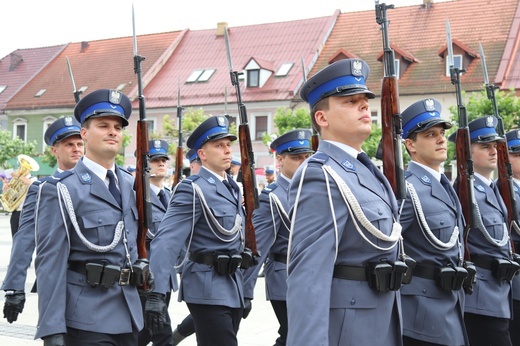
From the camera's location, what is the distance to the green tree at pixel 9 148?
4234 cm

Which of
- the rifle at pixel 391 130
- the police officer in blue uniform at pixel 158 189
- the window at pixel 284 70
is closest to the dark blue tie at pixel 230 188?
the police officer in blue uniform at pixel 158 189

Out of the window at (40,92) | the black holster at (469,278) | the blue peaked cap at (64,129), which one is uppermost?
the window at (40,92)

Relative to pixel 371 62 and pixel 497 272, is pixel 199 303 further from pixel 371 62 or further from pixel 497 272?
pixel 371 62

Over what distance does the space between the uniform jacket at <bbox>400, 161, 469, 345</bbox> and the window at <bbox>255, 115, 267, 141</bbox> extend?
1282 inches

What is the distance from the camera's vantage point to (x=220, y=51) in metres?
41.5

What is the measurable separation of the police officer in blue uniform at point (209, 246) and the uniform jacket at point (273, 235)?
16.4 inches

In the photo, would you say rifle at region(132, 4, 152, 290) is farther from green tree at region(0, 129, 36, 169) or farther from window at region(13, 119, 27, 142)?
window at region(13, 119, 27, 142)

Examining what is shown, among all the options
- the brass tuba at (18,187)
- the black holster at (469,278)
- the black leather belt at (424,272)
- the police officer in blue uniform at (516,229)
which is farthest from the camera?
the brass tuba at (18,187)

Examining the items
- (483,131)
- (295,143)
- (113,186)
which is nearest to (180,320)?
(295,143)

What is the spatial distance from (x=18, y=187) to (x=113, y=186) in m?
11.8

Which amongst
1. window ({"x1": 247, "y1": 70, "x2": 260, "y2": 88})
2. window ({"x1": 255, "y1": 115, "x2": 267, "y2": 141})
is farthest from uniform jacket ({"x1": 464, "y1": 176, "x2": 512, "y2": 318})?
window ({"x1": 247, "y1": 70, "x2": 260, "y2": 88})

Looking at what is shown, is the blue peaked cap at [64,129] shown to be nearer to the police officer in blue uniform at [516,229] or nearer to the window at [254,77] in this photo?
the police officer in blue uniform at [516,229]

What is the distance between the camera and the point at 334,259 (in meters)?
3.34

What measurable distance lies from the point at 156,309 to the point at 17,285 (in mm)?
1116
